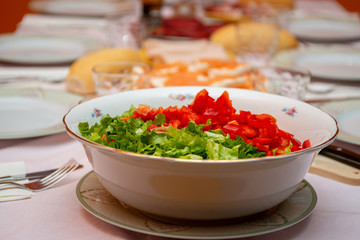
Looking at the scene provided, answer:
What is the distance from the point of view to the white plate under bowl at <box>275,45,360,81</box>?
5.49 feet

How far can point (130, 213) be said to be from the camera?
0.65 meters

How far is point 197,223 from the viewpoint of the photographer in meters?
0.63

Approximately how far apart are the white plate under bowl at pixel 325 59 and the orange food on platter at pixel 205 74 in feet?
1.25

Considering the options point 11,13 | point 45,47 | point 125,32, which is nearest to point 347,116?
point 125,32

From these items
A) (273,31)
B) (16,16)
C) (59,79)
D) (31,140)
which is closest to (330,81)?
(273,31)

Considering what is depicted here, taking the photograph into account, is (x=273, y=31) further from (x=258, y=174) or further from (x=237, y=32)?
(x=258, y=174)

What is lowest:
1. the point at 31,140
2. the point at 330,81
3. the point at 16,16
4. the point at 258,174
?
the point at 16,16

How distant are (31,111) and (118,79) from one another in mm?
232

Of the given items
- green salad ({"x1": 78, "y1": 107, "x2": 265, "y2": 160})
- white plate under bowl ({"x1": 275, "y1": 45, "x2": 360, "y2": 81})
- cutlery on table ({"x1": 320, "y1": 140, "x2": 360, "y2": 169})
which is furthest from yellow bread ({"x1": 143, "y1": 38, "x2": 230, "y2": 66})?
green salad ({"x1": 78, "y1": 107, "x2": 265, "y2": 160})

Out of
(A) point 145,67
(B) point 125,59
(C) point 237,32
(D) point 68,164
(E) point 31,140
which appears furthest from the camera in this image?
(C) point 237,32

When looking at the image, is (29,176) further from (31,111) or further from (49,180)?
(31,111)

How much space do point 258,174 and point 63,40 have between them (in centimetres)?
156

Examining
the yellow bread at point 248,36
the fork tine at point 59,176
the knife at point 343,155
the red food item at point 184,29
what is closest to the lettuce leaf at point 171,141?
the fork tine at point 59,176

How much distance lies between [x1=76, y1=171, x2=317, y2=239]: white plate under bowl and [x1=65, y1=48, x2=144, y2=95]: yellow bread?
2.20ft
